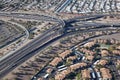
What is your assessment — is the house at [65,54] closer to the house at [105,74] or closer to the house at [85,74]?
the house at [85,74]

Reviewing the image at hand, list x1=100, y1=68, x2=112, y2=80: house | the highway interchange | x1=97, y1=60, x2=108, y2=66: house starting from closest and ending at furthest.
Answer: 1. x1=100, y1=68, x2=112, y2=80: house
2. the highway interchange
3. x1=97, y1=60, x2=108, y2=66: house

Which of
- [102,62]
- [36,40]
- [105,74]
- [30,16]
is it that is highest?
[36,40]

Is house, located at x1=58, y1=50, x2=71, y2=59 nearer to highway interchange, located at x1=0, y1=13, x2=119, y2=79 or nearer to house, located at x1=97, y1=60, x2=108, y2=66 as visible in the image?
highway interchange, located at x1=0, y1=13, x2=119, y2=79

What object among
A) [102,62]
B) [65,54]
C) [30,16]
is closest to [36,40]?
[65,54]

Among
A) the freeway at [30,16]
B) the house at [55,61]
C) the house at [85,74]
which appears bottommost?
the freeway at [30,16]

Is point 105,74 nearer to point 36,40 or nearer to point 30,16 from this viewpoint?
point 36,40

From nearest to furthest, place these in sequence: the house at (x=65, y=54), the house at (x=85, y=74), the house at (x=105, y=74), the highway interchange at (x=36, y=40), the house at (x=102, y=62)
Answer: the house at (x=105, y=74) < the house at (x=85, y=74) < the highway interchange at (x=36, y=40) < the house at (x=102, y=62) < the house at (x=65, y=54)

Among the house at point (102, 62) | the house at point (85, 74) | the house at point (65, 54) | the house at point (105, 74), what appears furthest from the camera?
the house at point (65, 54)

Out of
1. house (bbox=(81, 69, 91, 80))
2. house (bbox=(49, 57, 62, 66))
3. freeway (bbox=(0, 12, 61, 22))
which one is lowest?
freeway (bbox=(0, 12, 61, 22))

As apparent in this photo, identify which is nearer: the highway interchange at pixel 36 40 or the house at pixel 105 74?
the house at pixel 105 74

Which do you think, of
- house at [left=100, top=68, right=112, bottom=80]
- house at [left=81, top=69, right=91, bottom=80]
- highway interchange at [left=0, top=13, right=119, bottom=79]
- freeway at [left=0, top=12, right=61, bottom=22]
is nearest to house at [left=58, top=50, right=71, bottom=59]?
highway interchange at [left=0, top=13, right=119, bottom=79]

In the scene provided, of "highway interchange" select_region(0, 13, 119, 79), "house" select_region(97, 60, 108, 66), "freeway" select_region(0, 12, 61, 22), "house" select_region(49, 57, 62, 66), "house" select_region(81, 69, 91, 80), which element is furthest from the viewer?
"freeway" select_region(0, 12, 61, 22)

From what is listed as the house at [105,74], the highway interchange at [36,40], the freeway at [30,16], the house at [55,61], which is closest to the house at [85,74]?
the house at [105,74]

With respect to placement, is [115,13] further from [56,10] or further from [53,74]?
[53,74]
